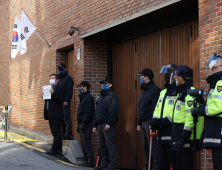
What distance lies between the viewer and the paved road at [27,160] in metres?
8.22

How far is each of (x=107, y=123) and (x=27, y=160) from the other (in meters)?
2.33

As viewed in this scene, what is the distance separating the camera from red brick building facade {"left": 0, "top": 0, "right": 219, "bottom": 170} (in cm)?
716

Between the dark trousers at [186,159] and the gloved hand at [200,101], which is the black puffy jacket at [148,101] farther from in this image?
the gloved hand at [200,101]

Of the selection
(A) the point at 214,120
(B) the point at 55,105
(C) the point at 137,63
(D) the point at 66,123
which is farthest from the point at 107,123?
(A) the point at 214,120

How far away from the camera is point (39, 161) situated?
8.78m

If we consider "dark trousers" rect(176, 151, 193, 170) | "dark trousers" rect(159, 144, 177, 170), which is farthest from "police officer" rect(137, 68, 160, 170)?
"dark trousers" rect(176, 151, 193, 170)

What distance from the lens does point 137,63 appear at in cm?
909

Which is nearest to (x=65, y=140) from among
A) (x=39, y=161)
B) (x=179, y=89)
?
(x=39, y=161)

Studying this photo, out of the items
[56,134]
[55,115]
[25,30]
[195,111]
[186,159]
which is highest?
[25,30]

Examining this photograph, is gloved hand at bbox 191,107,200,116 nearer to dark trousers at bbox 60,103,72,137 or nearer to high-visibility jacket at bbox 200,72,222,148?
high-visibility jacket at bbox 200,72,222,148

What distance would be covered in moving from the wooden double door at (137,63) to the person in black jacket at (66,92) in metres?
1.25

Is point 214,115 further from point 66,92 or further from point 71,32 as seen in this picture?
point 71,32

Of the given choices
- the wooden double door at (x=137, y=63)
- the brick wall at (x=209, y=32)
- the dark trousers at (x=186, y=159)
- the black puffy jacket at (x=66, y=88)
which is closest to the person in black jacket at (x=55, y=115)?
the black puffy jacket at (x=66, y=88)

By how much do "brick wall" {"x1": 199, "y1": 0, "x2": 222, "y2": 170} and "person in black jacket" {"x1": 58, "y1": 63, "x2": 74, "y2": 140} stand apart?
4.58m
